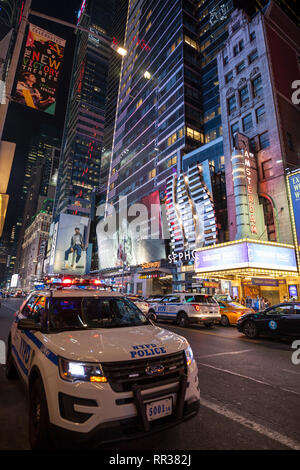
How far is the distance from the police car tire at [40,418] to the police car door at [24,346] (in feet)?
1.73

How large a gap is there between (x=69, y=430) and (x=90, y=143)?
419 ft

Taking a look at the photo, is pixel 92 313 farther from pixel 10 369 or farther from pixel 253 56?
pixel 253 56

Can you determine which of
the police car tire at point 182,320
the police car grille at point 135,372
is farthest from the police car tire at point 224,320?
the police car grille at point 135,372

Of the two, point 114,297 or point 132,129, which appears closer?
point 114,297

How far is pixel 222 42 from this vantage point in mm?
41281

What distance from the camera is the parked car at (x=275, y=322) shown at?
9.32 meters

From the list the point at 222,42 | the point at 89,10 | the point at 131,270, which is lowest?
the point at 131,270

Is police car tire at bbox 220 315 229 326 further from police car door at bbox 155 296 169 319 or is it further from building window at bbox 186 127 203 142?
building window at bbox 186 127 203 142

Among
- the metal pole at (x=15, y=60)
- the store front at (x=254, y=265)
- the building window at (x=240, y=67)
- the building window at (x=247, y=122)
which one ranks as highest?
the building window at (x=240, y=67)

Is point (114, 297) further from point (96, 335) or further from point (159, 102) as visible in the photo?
point (159, 102)

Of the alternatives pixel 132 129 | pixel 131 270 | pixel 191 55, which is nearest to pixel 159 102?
pixel 191 55

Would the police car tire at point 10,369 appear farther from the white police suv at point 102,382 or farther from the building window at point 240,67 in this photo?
the building window at point 240,67

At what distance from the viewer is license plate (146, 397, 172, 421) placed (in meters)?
2.46

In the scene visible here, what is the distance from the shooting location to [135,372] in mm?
2607
